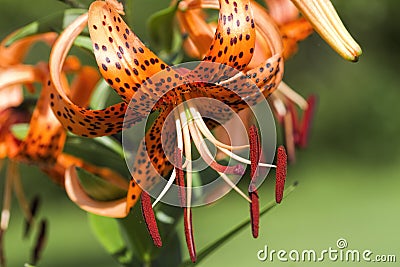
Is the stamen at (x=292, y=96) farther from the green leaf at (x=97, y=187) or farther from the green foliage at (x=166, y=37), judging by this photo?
the green leaf at (x=97, y=187)

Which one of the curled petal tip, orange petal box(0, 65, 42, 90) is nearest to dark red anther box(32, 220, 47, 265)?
orange petal box(0, 65, 42, 90)

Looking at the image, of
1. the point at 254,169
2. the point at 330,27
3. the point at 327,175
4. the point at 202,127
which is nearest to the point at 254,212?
the point at 254,169

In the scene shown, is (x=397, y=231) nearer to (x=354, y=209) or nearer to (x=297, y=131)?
(x=354, y=209)

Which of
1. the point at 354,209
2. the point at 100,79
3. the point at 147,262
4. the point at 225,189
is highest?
the point at 100,79

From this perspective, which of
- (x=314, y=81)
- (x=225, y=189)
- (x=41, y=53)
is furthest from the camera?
(x=314, y=81)

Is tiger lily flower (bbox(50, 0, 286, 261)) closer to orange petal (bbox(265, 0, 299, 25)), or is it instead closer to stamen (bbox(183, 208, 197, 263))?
stamen (bbox(183, 208, 197, 263))

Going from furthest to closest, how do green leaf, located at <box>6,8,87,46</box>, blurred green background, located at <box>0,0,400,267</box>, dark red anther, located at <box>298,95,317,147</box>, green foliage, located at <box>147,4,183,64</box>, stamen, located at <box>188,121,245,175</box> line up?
blurred green background, located at <box>0,0,400,267</box>, dark red anther, located at <box>298,95,317,147</box>, green foliage, located at <box>147,4,183,64</box>, green leaf, located at <box>6,8,87,46</box>, stamen, located at <box>188,121,245,175</box>

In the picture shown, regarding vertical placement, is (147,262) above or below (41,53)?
above

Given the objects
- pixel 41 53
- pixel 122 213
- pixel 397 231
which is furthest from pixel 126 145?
pixel 41 53
